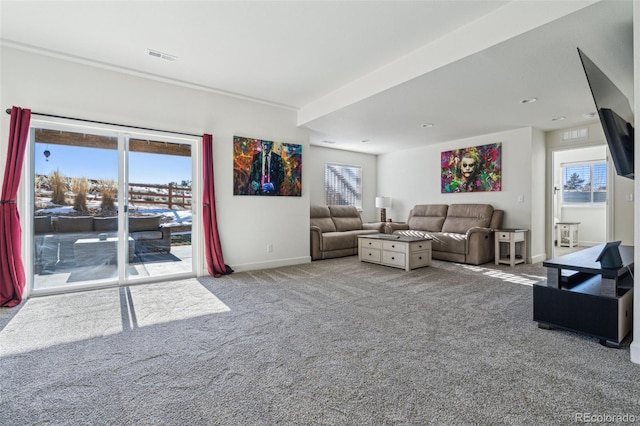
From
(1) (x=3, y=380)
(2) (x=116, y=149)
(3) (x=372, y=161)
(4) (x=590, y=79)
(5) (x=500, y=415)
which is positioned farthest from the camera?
(3) (x=372, y=161)

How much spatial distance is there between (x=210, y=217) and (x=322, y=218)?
263 cm

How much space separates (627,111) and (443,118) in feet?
8.18

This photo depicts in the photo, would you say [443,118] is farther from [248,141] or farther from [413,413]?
[413,413]

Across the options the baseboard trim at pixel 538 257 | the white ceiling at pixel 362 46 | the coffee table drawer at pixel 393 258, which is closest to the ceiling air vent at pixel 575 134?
the white ceiling at pixel 362 46

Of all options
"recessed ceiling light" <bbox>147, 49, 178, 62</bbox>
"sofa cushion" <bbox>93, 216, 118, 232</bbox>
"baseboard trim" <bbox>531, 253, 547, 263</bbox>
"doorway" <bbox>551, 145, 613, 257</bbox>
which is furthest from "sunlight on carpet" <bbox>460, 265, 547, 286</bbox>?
"sofa cushion" <bbox>93, 216, 118, 232</bbox>

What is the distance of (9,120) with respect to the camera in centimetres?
309

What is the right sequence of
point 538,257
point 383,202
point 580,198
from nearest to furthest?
point 538,257 < point 383,202 < point 580,198

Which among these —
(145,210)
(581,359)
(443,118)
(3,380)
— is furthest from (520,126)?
(3,380)

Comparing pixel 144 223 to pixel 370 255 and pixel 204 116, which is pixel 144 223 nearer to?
pixel 204 116

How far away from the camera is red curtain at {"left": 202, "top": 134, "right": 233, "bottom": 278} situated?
13.5ft

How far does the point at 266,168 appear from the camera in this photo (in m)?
4.75

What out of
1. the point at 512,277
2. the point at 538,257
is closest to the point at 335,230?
the point at 512,277

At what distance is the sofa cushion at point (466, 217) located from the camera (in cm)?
551

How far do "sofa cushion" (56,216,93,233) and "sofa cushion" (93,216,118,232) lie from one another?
0.05 meters
